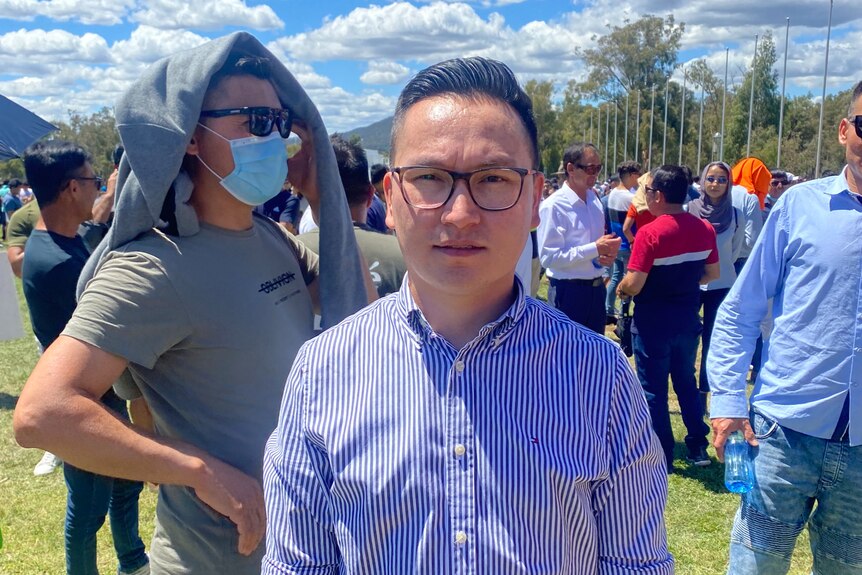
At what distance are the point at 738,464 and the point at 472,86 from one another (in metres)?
2.02

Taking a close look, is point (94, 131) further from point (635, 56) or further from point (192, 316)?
point (192, 316)

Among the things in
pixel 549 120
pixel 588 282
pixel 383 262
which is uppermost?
pixel 383 262

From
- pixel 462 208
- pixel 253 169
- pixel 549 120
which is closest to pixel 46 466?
pixel 253 169

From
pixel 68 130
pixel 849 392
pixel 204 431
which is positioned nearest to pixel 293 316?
pixel 204 431

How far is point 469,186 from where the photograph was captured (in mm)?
1238

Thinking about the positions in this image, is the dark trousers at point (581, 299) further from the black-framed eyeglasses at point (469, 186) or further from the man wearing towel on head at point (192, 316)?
the black-framed eyeglasses at point (469, 186)

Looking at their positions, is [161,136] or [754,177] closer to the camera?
[161,136]

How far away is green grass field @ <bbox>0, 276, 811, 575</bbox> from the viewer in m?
4.23

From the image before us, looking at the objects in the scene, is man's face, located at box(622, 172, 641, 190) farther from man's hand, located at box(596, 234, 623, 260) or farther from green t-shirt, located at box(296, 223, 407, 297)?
green t-shirt, located at box(296, 223, 407, 297)

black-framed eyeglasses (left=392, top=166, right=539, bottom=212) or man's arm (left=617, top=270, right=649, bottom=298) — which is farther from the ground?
black-framed eyeglasses (left=392, top=166, right=539, bottom=212)

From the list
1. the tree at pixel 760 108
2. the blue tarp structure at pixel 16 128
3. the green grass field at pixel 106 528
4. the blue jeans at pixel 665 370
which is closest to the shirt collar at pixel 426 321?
the green grass field at pixel 106 528

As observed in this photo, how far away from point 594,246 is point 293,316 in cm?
414

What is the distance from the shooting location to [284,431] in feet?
4.53

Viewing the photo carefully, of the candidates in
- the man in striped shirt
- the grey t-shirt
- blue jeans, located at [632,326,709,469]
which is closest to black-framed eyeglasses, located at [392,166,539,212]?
the man in striped shirt
